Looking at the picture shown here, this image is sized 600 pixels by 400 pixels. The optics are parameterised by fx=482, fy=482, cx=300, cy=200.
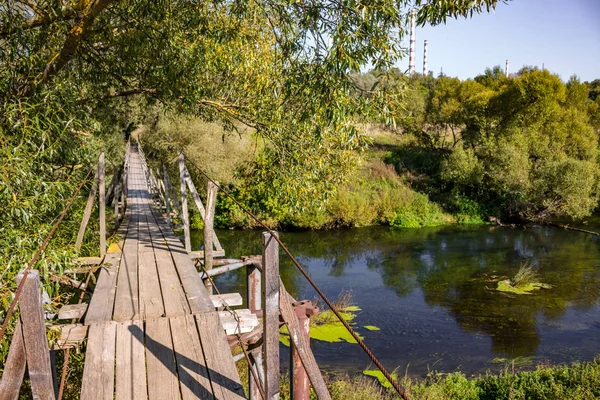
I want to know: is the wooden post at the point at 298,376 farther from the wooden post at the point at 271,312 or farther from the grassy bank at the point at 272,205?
the grassy bank at the point at 272,205

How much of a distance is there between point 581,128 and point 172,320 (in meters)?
32.7

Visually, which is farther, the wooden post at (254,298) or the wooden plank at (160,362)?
the wooden post at (254,298)

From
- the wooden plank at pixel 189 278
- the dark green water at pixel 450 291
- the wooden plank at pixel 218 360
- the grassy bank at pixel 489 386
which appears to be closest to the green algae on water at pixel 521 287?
the dark green water at pixel 450 291

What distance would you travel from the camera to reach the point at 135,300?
5426mm

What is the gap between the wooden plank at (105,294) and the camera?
16.1ft

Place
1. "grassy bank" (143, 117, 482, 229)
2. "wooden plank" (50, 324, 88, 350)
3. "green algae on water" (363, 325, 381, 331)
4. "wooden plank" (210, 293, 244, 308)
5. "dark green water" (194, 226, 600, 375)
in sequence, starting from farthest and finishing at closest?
1. "grassy bank" (143, 117, 482, 229)
2. "green algae on water" (363, 325, 381, 331)
3. "dark green water" (194, 226, 600, 375)
4. "wooden plank" (210, 293, 244, 308)
5. "wooden plank" (50, 324, 88, 350)

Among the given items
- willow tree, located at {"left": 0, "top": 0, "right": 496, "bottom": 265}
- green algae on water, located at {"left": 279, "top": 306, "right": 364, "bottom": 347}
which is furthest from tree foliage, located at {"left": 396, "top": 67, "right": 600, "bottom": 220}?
willow tree, located at {"left": 0, "top": 0, "right": 496, "bottom": 265}

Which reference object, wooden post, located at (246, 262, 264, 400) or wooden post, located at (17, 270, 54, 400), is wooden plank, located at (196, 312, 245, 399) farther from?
wooden post, located at (246, 262, 264, 400)

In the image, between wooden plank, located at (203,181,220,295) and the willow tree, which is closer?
the willow tree

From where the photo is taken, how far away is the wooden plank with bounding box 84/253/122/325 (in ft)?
16.1

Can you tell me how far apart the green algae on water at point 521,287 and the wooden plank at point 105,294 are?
1454 cm

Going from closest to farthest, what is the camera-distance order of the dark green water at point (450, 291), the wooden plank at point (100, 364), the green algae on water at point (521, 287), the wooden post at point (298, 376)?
1. the wooden plank at point (100, 364)
2. the wooden post at point (298, 376)
3. the dark green water at point (450, 291)
4. the green algae on water at point (521, 287)

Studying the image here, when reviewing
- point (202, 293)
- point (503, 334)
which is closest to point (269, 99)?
point (202, 293)

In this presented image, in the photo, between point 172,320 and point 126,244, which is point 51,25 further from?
point 172,320
